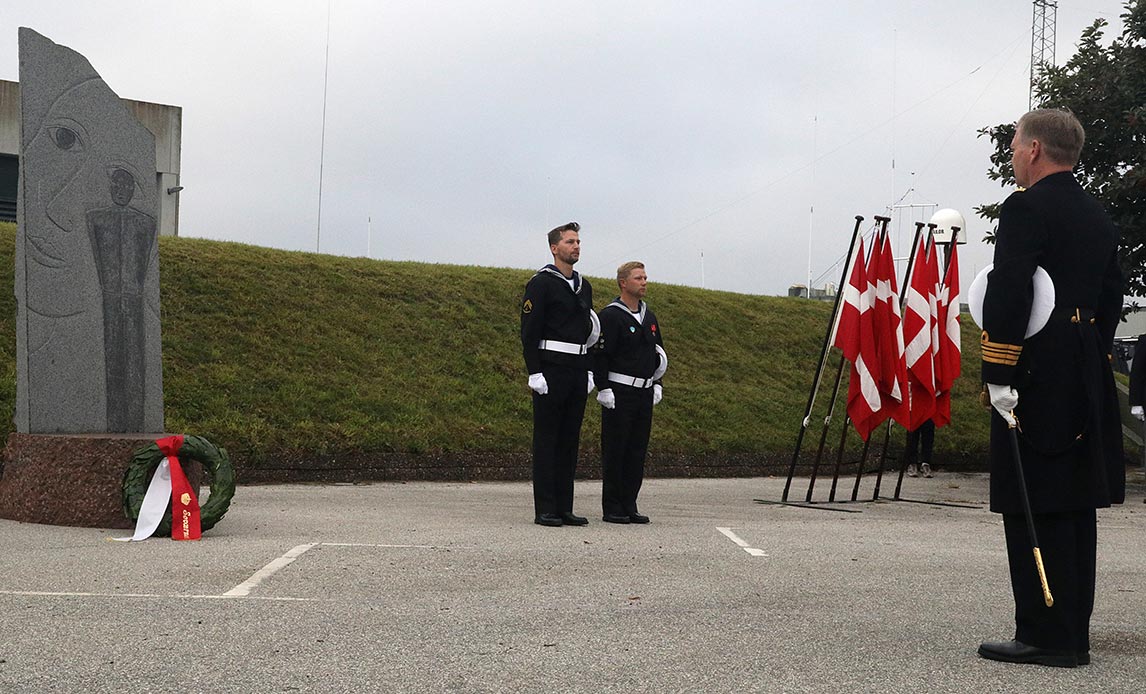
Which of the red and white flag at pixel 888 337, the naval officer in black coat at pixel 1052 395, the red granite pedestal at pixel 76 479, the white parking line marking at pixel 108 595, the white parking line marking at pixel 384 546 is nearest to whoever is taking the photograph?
the naval officer in black coat at pixel 1052 395

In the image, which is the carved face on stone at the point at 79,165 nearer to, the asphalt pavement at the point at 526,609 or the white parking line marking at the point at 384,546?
the asphalt pavement at the point at 526,609

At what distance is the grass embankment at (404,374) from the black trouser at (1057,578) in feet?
30.5

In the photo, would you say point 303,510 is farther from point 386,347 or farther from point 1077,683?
point 386,347

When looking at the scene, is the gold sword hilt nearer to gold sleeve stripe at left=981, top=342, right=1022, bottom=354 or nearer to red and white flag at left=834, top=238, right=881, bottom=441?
gold sleeve stripe at left=981, top=342, right=1022, bottom=354

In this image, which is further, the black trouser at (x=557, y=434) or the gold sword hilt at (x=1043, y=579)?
the black trouser at (x=557, y=434)

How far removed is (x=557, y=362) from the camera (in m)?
9.05

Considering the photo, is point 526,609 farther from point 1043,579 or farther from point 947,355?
point 947,355

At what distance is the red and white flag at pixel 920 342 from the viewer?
40.5 ft

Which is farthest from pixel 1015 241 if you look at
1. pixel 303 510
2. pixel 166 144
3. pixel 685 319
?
pixel 166 144

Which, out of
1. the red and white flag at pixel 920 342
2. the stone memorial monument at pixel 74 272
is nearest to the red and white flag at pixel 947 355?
the red and white flag at pixel 920 342

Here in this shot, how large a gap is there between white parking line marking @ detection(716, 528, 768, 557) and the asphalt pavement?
39mm

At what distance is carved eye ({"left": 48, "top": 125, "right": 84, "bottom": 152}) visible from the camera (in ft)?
30.0

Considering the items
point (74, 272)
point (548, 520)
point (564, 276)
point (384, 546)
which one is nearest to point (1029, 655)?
point (384, 546)

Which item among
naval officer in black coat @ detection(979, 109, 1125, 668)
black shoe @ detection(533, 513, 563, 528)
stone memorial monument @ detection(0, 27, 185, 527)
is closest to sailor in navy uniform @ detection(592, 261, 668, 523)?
black shoe @ detection(533, 513, 563, 528)
